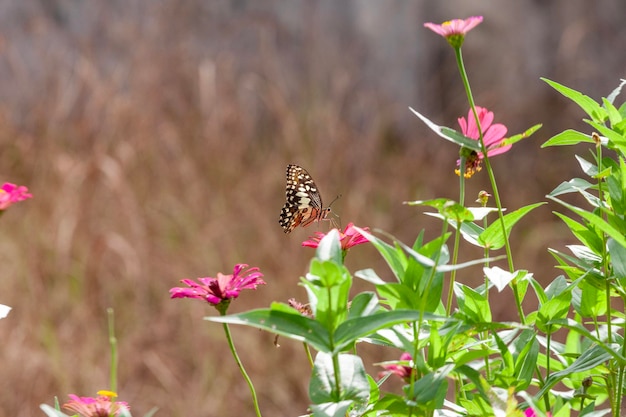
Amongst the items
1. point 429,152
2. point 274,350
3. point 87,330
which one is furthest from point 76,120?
point 429,152

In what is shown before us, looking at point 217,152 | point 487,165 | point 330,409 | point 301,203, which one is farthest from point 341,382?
point 217,152

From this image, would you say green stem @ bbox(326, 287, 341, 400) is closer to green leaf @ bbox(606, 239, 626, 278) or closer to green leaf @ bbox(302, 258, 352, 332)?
green leaf @ bbox(302, 258, 352, 332)

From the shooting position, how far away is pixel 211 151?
89.8 inches

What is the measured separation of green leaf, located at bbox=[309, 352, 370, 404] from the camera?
386mm

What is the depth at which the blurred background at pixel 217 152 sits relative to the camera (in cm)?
188

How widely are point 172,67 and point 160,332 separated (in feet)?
2.67

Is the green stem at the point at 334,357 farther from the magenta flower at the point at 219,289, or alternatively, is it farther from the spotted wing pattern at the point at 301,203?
the spotted wing pattern at the point at 301,203

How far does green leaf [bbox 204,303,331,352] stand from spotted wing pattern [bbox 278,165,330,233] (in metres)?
0.31

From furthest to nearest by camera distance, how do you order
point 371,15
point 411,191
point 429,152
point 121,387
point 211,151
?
point 371,15, point 429,152, point 411,191, point 211,151, point 121,387

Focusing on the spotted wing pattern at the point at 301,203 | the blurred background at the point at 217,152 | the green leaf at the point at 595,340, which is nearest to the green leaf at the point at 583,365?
the green leaf at the point at 595,340

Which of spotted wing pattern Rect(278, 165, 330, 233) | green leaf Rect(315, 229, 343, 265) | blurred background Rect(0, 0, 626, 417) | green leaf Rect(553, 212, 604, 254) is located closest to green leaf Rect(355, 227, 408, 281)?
green leaf Rect(315, 229, 343, 265)

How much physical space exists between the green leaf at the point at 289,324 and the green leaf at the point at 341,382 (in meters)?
0.03

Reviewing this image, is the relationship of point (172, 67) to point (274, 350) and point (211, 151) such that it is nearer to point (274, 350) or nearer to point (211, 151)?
point (211, 151)

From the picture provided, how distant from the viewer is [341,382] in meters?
0.39
